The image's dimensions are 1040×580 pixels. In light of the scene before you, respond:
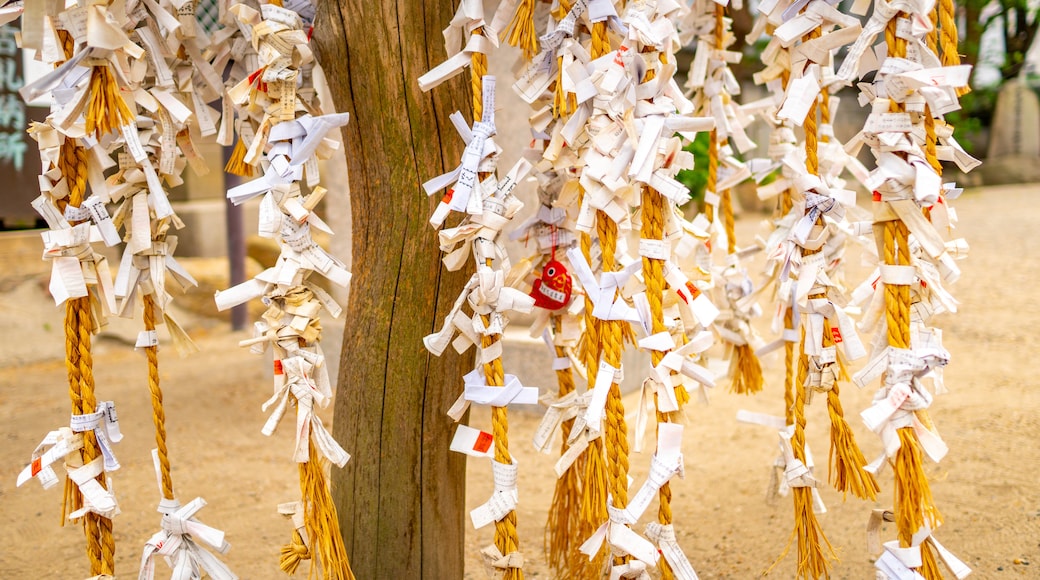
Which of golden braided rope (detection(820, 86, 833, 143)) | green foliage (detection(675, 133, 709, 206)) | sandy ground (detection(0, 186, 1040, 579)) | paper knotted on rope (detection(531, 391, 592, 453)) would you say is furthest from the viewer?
green foliage (detection(675, 133, 709, 206))

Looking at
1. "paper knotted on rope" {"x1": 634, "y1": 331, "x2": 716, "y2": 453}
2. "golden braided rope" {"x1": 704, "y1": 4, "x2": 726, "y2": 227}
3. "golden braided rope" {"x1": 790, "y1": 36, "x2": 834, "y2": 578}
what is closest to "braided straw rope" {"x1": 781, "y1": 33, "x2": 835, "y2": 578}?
"golden braided rope" {"x1": 790, "y1": 36, "x2": 834, "y2": 578}

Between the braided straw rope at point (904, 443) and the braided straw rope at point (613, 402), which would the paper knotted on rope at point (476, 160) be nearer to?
the braided straw rope at point (613, 402)

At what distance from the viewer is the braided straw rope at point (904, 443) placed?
112 cm

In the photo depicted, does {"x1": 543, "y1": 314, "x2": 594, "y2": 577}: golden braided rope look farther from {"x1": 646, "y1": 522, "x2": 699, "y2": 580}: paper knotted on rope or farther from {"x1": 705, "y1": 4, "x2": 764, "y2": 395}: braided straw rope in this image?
{"x1": 705, "y1": 4, "x2": 764, "y2": 395}: braided straw rope

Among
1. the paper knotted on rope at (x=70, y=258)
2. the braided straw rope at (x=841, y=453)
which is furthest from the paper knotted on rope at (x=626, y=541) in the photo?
the paper knotted on rope at (x=70, y=258)

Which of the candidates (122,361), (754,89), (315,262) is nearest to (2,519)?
(315,262)

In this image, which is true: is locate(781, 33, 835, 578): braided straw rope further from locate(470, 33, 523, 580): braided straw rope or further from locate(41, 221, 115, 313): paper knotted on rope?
locate(41, 221, 115, 313): paper knotted on rope

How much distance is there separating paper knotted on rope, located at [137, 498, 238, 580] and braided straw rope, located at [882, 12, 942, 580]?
883mm

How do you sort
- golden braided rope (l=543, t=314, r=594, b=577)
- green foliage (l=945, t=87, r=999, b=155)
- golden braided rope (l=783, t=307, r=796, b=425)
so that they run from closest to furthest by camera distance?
golden braided rope (l=543, t=314, r=594, b=577) → golden braided rope (l=783, t=307, r=796, b=425) → green foliage (l=945, t=87, r=999, b=155)

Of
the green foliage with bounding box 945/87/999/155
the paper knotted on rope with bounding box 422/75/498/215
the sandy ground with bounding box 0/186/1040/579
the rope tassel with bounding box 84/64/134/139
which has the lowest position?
the sandy ground with bounding box 0/186/1040/579

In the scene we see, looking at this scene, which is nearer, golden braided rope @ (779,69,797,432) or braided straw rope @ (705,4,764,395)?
golden braided rope @ (779,69,797,432)

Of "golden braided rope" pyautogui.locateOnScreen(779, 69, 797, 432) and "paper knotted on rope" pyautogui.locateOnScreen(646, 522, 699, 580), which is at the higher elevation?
"golden braided rope" pyautogui.locateOnScreen(779, 69, 797, 432)

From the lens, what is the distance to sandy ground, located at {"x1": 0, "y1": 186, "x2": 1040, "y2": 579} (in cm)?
188

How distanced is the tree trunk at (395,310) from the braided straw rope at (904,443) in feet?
2.12
